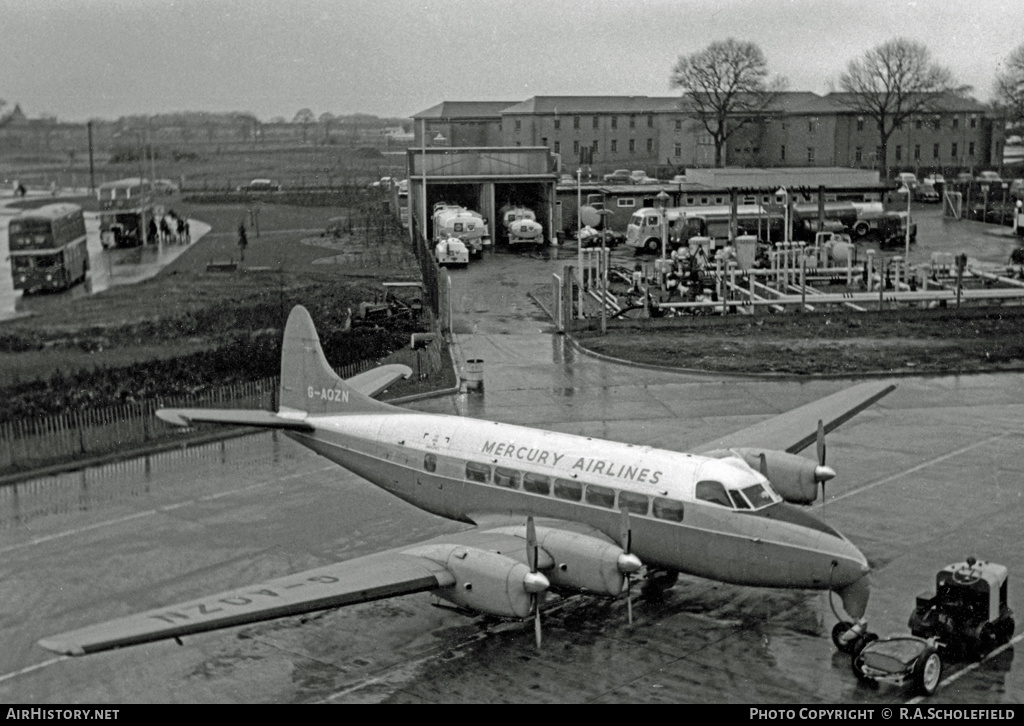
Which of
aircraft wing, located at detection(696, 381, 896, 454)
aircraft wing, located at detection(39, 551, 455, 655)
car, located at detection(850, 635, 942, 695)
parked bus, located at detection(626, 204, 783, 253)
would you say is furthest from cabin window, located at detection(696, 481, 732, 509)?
parked bus, located at detection(626, 204, 783, 253)

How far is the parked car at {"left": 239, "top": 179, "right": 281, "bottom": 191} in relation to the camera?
226 feet

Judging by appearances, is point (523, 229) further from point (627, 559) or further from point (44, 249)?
point (627, 559)

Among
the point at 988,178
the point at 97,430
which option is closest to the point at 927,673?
the point at 97,430

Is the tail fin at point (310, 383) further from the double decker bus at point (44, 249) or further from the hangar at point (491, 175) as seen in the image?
the hangar at point (491, 175)

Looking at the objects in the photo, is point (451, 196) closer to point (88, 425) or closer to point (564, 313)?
point (564, 313)

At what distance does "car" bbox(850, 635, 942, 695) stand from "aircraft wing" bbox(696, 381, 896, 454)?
32.3 ft

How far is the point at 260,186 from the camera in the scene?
7088cm

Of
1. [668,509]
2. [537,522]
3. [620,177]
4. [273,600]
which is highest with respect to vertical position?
[620,177]

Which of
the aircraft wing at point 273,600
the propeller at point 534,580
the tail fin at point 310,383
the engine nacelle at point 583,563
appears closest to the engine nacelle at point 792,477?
the engine nacelle at point 583,563

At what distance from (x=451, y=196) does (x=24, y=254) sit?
64999mm

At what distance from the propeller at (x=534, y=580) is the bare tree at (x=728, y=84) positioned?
125595 mm

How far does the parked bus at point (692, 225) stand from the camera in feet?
324

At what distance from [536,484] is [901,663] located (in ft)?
32.5
